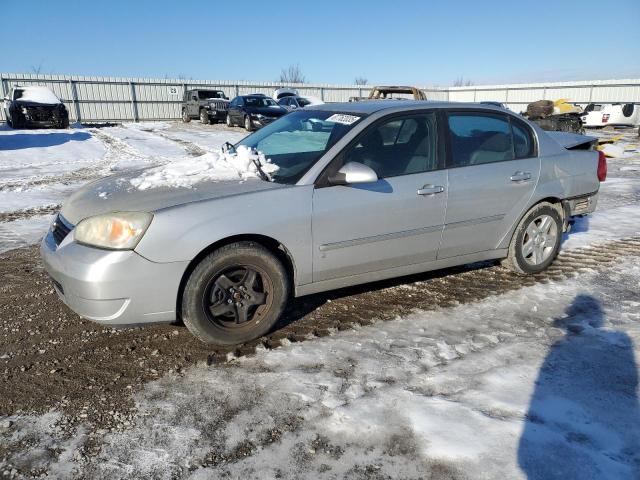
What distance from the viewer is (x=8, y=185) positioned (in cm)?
917

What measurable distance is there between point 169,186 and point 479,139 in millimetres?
2564

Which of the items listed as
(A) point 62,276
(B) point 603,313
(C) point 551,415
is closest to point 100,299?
(A) point 62,276

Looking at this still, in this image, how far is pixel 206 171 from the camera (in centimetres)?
378

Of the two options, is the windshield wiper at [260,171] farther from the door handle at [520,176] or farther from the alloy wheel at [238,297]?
the door handle at [520,176]

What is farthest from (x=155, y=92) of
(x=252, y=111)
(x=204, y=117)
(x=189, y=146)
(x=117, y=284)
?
(x=117, y=284)

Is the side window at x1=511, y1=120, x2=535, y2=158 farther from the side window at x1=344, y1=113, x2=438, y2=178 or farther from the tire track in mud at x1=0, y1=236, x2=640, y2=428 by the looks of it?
the tire track in mud at x1=0, y1=236, x2=640, y2=428

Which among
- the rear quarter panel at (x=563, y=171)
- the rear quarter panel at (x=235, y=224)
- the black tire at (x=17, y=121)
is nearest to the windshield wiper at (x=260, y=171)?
the rear quarter panel at (x=235, y=224)

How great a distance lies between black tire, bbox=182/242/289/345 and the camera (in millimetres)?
3115

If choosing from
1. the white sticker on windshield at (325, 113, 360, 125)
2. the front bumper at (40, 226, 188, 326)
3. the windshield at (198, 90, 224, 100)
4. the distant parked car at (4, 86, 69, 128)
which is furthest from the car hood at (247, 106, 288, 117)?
the front bumper at (40, 226, 188, 326)

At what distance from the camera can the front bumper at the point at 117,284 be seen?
288 cm

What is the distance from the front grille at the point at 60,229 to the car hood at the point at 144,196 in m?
0.03

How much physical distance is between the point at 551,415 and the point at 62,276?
2904 mm

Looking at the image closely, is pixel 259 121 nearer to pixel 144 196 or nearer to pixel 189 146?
pixel 189 146

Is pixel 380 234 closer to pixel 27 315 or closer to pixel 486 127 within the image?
pixel 486 127
